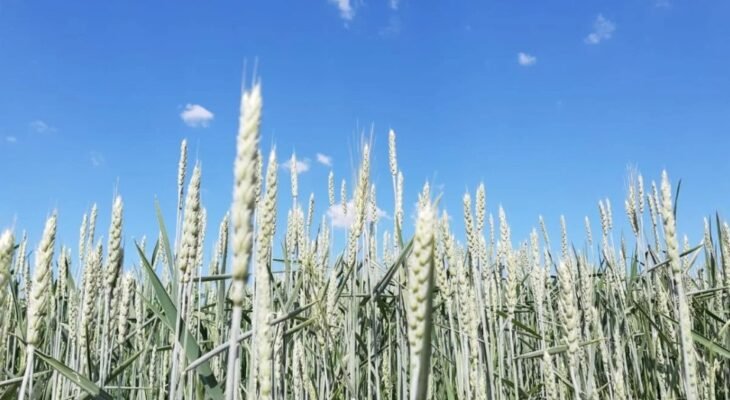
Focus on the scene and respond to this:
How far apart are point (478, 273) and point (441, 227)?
193mm

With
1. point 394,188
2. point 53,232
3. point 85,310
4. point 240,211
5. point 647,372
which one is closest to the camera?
point 240,211

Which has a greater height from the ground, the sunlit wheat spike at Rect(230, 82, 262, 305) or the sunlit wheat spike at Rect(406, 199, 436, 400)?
the sunlit wheat spike at Rect(230, 82, 262, 305)

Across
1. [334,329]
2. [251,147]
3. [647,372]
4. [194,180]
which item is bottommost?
[647,372]

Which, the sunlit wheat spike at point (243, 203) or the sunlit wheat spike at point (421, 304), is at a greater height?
the sunlit wheat spike at point (243, 203)

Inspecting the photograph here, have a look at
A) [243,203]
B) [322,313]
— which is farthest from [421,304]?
[322,313]

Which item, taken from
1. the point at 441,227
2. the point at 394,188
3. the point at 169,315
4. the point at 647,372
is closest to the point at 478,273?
the point at 441,227

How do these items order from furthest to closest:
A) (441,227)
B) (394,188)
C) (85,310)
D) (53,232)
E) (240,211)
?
(394,188), (441,227), (85,310), (53,232), (240,211)

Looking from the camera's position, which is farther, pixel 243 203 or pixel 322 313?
pixel 322 313

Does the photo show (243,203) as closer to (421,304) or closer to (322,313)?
(421,304)

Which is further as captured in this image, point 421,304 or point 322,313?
point 322,313

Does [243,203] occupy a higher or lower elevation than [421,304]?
higher

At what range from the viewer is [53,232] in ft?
3.86

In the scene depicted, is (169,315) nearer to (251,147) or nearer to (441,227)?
(251,147)

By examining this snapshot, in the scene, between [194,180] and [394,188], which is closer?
[194,180]
